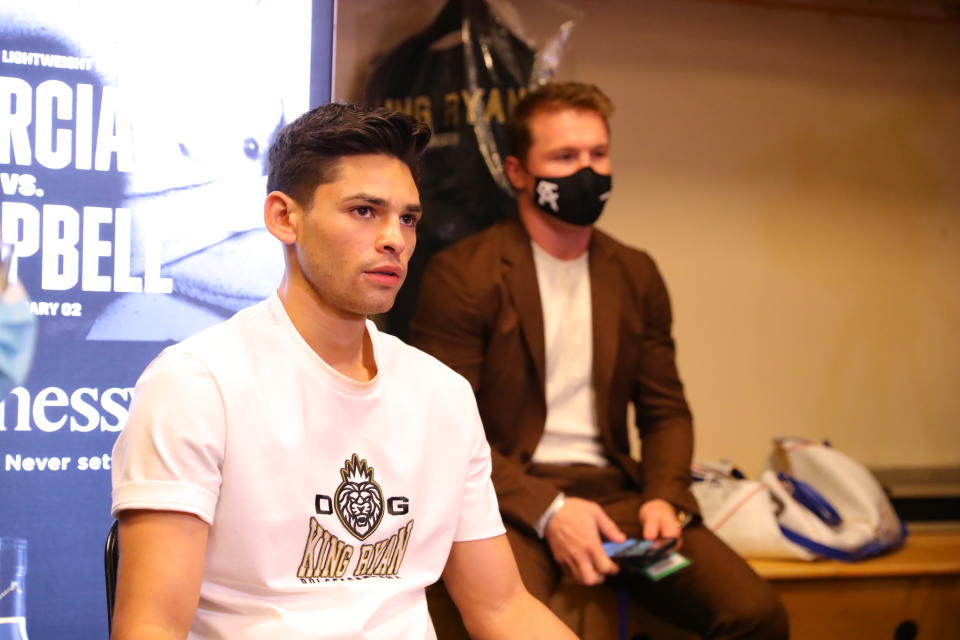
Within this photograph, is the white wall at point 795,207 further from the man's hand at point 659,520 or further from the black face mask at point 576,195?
the man's hand at point 659,520

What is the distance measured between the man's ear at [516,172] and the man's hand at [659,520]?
877mm

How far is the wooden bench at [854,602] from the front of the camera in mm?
2676

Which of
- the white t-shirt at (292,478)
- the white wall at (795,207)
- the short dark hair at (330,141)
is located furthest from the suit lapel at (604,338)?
the short dark hair at (330,141)

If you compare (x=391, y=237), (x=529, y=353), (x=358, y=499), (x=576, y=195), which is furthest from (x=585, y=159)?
(x=358, y=499)

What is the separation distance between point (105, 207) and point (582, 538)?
1.24 m

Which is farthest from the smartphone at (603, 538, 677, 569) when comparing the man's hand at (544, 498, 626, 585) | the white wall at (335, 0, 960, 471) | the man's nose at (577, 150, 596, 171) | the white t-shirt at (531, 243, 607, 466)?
the white wall at (335, 0, 960, 471)

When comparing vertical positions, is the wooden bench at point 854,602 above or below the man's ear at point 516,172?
below

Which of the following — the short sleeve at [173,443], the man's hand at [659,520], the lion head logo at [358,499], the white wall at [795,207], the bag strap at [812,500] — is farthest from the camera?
the white wall at [795,207]

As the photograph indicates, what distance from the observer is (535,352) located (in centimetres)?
261

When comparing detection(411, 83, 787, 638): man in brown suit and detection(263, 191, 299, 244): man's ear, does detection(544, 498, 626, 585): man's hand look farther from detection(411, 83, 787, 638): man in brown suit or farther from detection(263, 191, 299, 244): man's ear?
detection(263, 191, 299, 244): man's ear

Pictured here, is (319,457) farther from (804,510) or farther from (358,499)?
(804,510)

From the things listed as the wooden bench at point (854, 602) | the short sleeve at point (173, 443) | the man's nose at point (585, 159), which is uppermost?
the man's nose at point (585, 159)

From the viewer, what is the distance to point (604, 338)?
106 inches

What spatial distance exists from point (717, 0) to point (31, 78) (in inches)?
98.3
